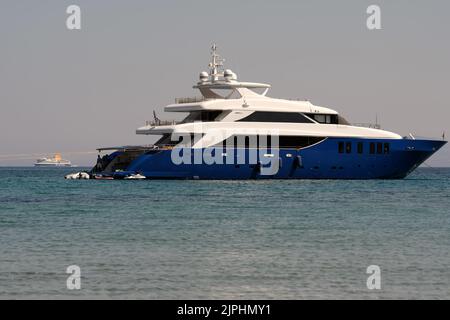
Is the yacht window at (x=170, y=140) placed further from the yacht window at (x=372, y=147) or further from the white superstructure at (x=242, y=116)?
the yacht window at (x=372, y=147)

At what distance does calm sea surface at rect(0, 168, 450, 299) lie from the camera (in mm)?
16891

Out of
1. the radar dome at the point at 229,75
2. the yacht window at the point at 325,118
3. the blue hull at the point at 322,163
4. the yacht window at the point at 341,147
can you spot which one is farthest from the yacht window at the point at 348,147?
the radar dome at the point at 229,75

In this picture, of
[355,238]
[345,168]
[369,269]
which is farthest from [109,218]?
[345,168]

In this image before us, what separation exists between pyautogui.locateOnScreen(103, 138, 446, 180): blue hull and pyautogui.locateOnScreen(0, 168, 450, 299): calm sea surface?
1290cm

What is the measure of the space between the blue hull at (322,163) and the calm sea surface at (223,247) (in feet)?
42.3

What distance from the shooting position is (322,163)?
58.8 m

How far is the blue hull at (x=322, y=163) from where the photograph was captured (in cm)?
5450

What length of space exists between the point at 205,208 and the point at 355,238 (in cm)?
1137

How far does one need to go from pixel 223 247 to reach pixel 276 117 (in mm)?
35104
